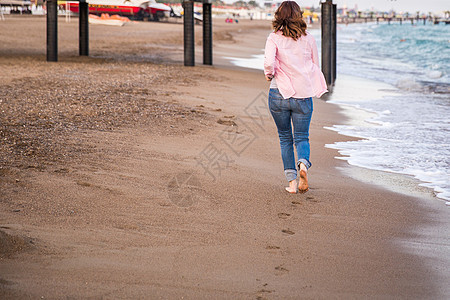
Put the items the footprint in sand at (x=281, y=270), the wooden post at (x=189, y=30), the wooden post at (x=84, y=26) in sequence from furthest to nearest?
1. the wooden post at (x=84, y=26)
2. the wooden post at (x=189, y=30)
3. the footprint in sand at (x=281, y=270)

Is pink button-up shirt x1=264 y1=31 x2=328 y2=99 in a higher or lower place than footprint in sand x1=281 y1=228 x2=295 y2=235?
higher

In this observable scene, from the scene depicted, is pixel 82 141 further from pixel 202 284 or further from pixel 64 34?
pixel 64 34

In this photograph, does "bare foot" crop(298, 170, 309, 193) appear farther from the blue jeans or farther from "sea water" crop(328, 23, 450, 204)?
"sea water" crop(328, 23, 450, 204)

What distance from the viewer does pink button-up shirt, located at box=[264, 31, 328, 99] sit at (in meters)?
4.37

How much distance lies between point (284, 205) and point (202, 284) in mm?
1555

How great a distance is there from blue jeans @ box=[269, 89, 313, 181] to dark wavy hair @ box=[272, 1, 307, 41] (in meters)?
0.48

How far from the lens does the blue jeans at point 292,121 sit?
4.44m

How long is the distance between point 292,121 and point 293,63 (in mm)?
468

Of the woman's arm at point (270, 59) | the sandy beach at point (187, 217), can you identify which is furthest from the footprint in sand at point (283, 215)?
the woman's arm at point (270, 59)

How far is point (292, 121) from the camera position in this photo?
4520 millimetres

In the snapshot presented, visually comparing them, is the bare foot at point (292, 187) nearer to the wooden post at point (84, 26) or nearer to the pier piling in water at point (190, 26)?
the pier piling in water at point (190, 26)

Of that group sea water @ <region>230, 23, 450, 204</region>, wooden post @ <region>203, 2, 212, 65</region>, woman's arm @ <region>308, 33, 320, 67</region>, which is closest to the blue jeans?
woman's arm @ <region>308, 33, 320, 67</region>

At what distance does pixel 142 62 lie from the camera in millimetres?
14258

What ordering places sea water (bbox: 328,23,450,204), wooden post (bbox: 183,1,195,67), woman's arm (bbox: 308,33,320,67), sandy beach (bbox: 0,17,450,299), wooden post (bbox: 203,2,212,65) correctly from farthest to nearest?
wooden post (bbox: 203,2,212,65), wooden post (bbox: 183,1,195,67), sea water (bbox: 328,23,450,204), woman's arm (bbox: 308,33,320,67), sandy beach (bbox: 0,17,450,299)
